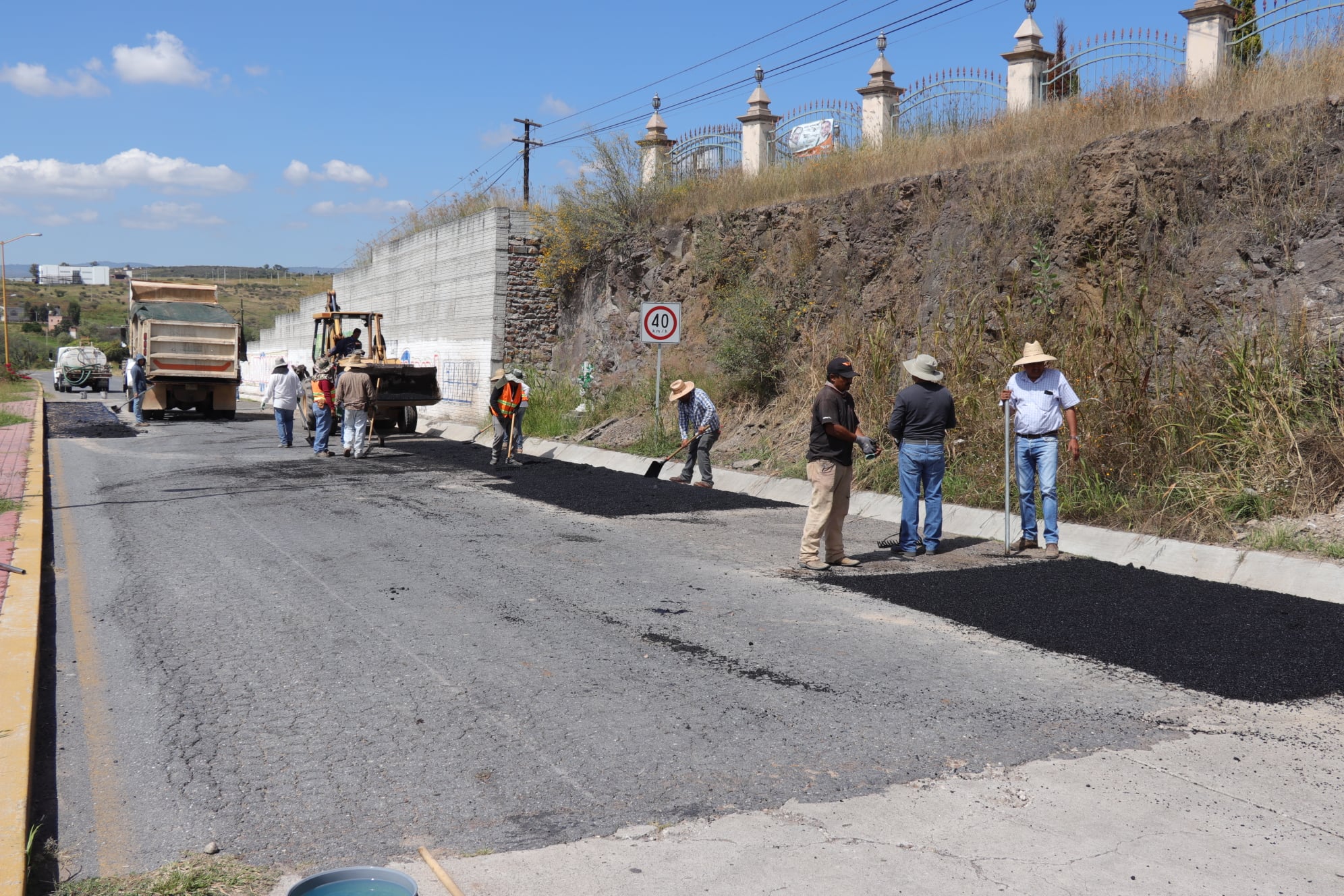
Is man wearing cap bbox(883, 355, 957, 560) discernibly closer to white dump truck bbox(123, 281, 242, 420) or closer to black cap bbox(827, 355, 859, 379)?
black cap bbox(827, 355, 859, 379)

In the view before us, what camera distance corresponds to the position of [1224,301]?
40.1 feet

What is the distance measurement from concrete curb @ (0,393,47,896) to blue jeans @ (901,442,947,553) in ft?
23.2

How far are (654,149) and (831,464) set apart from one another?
18.4m

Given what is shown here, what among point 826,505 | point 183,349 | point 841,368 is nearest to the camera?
point 826,505

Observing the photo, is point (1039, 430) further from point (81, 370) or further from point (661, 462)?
point (81, 370)

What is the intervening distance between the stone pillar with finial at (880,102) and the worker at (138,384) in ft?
64.7

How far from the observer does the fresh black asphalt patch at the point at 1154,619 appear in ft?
20.4

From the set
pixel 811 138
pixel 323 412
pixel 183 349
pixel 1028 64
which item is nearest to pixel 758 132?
pixel 811 138

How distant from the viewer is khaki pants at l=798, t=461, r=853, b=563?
9289 millimetres

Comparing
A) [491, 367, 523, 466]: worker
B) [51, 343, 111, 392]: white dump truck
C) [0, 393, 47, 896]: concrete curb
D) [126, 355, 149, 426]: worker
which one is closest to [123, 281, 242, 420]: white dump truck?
A: [126, 355, 149, 426]: worker

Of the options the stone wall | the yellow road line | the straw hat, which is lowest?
the yellow road line

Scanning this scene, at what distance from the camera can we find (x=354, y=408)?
19.2 m

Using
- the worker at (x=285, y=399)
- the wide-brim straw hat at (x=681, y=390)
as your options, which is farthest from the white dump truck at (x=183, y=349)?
the wide-brim straw hat at (x=681, y=390)

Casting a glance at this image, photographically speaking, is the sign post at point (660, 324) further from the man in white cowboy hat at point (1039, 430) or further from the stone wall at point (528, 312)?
the stone wall at point (528, 312)
